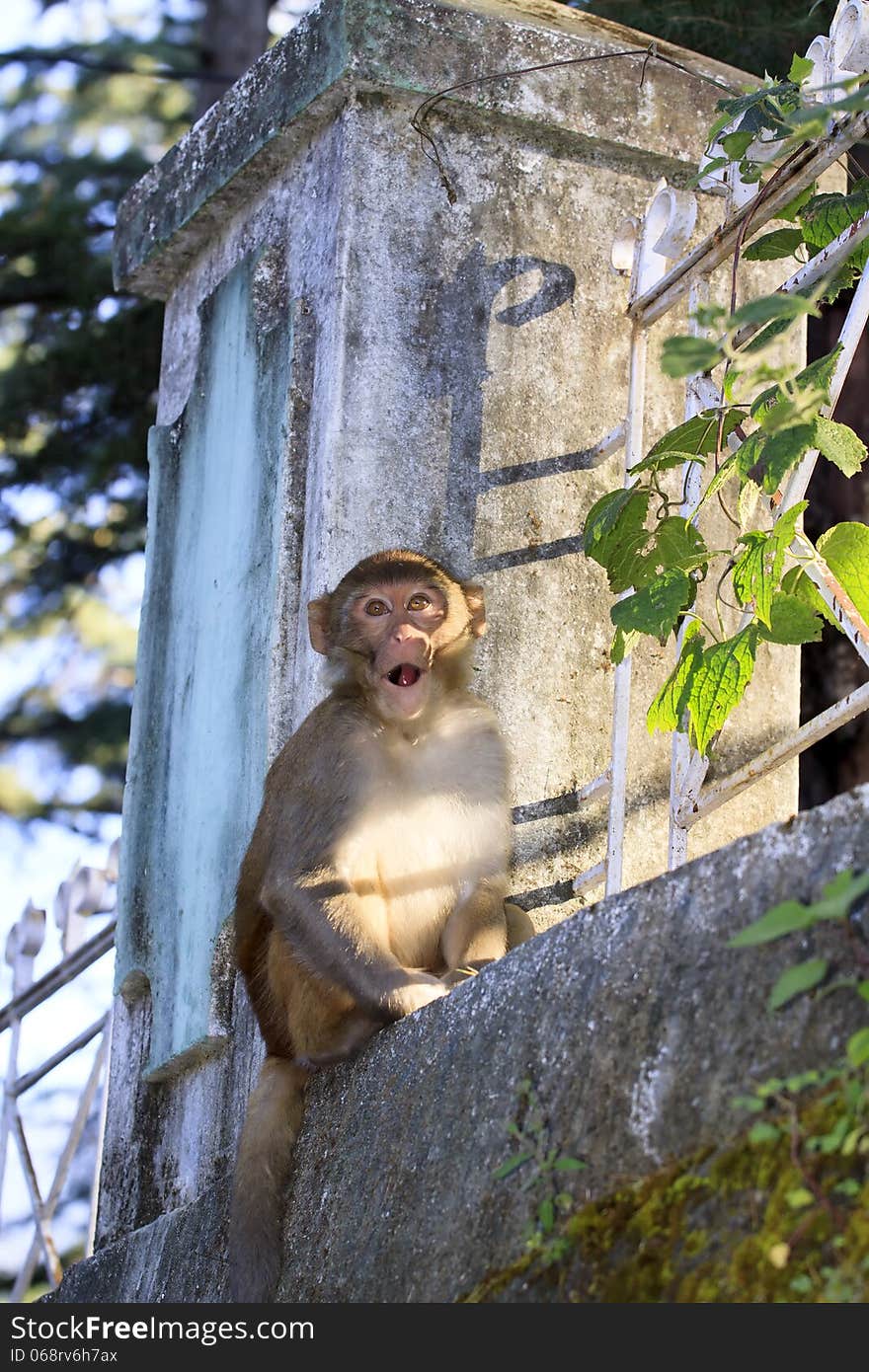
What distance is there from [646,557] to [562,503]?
1.03 m

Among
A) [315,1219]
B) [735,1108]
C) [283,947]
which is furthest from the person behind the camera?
[283,947]

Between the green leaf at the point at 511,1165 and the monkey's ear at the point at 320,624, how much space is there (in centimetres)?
156

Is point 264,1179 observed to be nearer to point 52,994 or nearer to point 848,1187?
point 848,1187

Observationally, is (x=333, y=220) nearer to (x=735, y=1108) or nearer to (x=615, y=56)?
(x=615, y=56)

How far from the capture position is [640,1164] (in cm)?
213

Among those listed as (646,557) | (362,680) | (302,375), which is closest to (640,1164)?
(646,557)

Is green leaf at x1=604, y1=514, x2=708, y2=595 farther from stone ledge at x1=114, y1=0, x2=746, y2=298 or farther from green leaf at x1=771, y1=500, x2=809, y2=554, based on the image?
stone ledge at x1=114, y1=0, x2=746, y2=298

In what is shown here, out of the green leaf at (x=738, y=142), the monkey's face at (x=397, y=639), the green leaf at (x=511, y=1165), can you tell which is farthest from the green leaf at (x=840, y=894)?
the monkey's face at (x=397, y=639)

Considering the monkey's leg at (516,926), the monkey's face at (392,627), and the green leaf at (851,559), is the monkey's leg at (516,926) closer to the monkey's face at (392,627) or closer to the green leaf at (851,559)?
the monkey's face at (392,627)

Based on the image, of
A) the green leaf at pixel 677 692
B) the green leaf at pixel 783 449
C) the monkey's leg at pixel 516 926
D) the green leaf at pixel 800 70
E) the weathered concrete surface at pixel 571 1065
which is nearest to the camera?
the weathered concrete surface at pixel 571 1065

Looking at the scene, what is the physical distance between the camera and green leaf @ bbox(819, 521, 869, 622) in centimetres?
295

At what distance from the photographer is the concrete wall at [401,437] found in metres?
4.09

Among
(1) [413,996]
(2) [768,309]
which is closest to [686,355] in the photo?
(2) [768,309]

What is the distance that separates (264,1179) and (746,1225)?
1.42m
